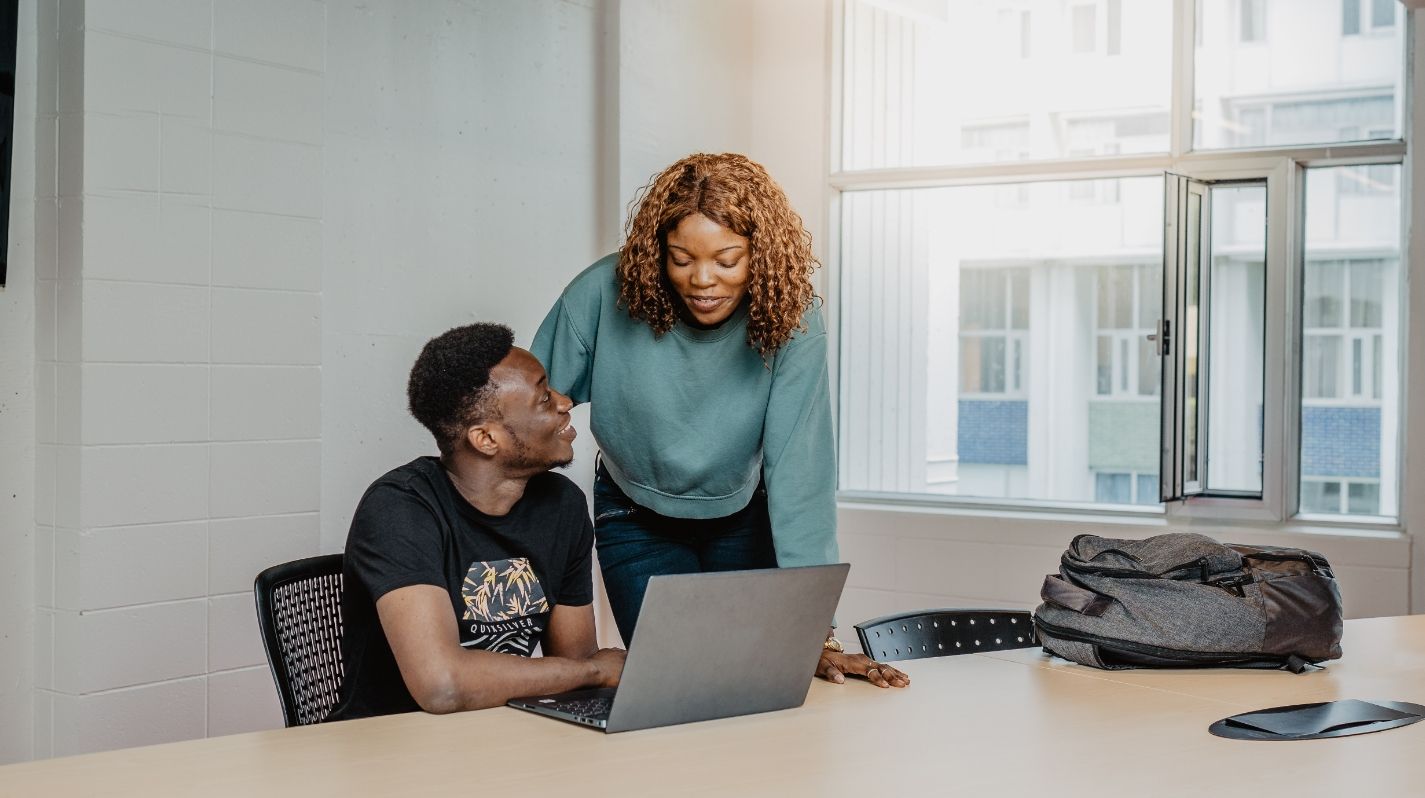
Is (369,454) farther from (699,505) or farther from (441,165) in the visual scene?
(699,505)

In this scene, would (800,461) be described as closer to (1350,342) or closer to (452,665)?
(452,665)

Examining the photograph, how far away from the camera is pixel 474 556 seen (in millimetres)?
2008

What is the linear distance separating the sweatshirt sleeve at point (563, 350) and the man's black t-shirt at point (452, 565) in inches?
9.1

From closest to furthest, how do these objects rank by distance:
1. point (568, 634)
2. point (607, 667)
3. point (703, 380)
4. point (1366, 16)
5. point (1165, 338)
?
1. point (607, 667)
2. point (568, 634)
3. point (703, 380)
4. point (1366, 16)
5. point (1165, 338)

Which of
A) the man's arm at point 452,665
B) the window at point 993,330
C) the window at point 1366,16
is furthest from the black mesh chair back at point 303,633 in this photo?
the window at point 1366,16

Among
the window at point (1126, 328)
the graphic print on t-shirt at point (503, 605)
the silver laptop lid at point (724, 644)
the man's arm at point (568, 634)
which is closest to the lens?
the silver laptop lid at point (724, 644)

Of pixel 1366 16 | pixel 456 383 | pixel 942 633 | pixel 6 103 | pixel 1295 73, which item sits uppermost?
pixel 1366 16

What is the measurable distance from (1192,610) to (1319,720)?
1.13 feet

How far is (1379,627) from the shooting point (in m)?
2.41

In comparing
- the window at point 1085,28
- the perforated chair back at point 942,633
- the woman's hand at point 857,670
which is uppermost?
the window at point 1085,28

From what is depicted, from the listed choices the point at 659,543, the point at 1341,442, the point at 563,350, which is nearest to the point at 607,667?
the point at 659,543

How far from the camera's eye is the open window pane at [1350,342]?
158 inches

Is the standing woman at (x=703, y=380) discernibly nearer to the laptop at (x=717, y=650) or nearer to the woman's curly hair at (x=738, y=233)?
the woman's curly hair at (x=738, y=233)

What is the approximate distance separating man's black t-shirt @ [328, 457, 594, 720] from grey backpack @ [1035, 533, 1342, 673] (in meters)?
0.78
